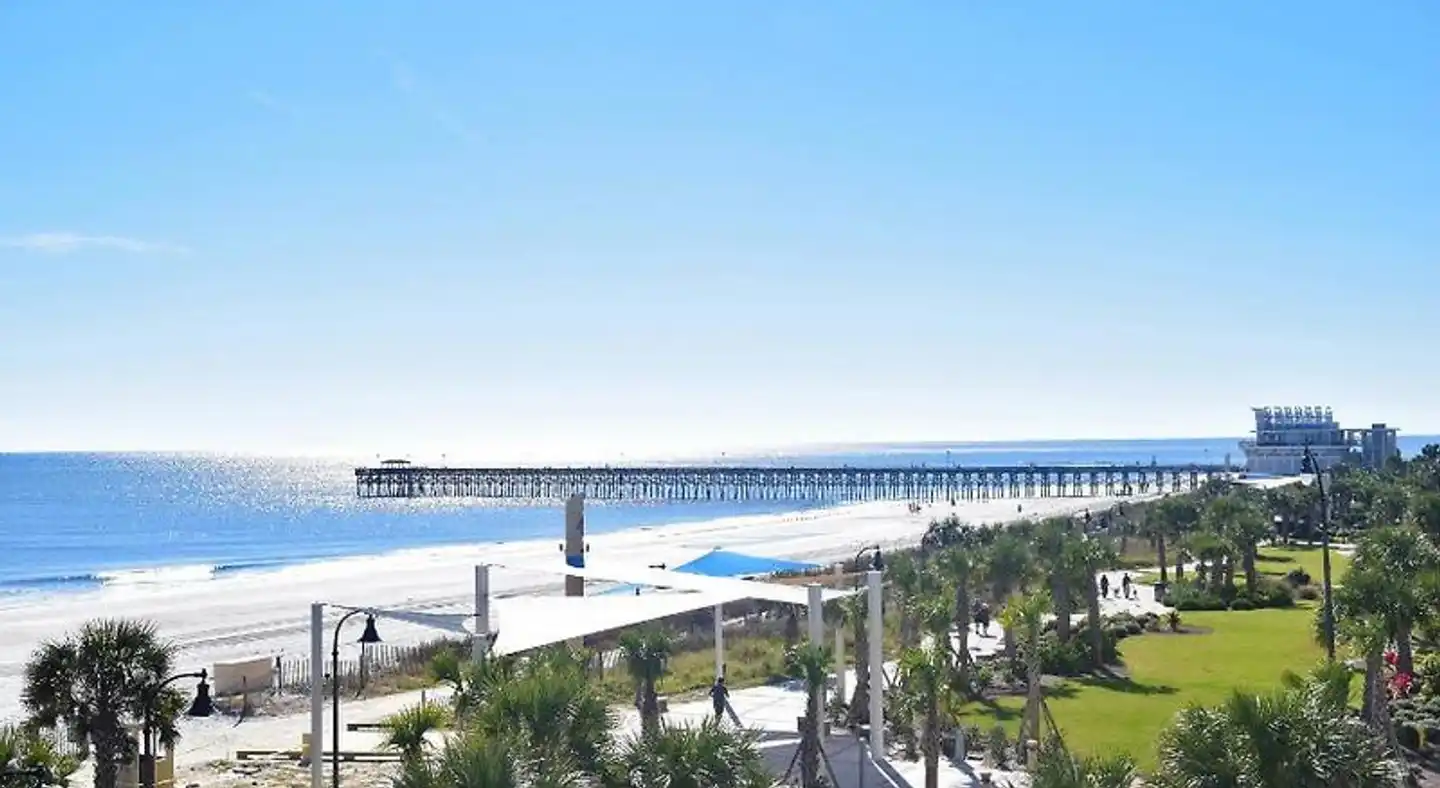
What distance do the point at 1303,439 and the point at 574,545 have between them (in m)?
101

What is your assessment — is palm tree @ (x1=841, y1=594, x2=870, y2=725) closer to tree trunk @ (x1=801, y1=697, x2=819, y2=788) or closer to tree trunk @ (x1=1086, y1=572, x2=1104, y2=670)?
tree trunk @ (x1=801, y1=697, x2=819, y2=788)

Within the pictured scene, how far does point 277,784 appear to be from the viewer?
74.0ft

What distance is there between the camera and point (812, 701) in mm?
19312

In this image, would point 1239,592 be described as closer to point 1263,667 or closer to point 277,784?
point 1263,667

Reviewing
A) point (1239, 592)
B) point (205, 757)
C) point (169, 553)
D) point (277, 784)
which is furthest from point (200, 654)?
point (169, 553)

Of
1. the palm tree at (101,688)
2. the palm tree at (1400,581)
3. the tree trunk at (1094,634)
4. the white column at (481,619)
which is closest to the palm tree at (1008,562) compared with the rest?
the tree trunk at (1094,634)

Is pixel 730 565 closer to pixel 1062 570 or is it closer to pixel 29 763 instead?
pixel 1062 570

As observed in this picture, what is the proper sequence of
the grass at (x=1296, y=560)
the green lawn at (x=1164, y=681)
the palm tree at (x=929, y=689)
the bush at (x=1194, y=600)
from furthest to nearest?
the grass at (x=1296, y=560) → the bush at (x=1194, y=600) → the green lawn at (x=1164, y=681) → the palm tree at (x=929, y=689)

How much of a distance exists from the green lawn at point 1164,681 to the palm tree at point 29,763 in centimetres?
1561

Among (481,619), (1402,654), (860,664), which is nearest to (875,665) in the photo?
(860,664)

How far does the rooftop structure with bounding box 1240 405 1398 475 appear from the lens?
119250 millimetres

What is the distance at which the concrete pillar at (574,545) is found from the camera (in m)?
30.6

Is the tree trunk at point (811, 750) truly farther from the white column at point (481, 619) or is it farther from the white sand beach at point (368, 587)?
the white sand beach at point (368, 587)

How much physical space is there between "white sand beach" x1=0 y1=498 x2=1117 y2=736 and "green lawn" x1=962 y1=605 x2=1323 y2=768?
1180 cm
